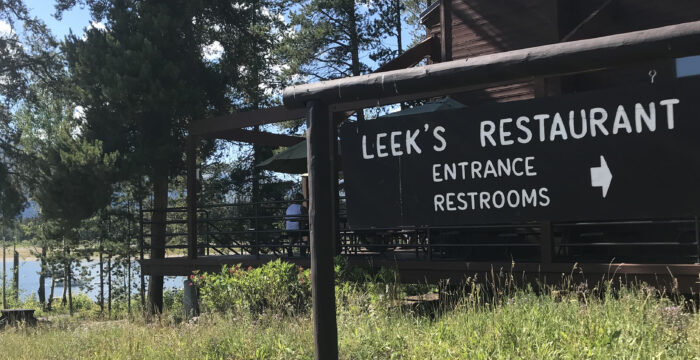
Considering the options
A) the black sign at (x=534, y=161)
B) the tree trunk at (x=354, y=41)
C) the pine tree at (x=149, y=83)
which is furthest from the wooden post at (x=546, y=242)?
the tree trunk at (x=354, y=41)

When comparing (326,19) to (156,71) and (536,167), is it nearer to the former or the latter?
(156,71)

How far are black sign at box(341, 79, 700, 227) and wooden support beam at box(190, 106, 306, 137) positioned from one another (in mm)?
7518

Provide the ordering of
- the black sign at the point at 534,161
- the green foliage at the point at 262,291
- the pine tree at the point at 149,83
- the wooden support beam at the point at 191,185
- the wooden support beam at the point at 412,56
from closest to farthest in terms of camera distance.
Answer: the black sign at the point at 534,161, the green foliage at the point at 262,291, the wooden support beam at the point at 191,185, the wooden support beam at the point at 412,56, the pine tree at the point at 149,83

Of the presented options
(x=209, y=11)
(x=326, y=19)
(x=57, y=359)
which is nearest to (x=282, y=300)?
(x=57, y=359)

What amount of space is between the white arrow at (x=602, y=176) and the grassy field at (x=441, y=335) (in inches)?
70.8

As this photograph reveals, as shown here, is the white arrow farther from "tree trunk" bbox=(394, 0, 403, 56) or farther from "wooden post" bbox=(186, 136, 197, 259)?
"tree trunk" bbox=(394, 0, 403, 56)

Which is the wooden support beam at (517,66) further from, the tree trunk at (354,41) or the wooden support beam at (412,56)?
the tree trunk at (354,41)

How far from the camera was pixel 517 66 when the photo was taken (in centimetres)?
223

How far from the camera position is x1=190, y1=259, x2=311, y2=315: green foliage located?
669 cm

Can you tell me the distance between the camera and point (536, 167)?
1984 millimetres

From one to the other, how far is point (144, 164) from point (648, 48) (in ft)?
46.7

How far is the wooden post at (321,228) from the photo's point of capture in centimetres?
263

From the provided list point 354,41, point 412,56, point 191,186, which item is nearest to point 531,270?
point 412,56

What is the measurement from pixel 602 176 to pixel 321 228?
123 centimetres
